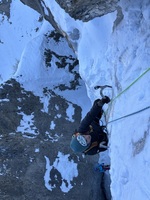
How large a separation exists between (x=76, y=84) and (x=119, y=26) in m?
6.18

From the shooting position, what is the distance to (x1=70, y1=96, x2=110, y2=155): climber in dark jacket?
19.3ft

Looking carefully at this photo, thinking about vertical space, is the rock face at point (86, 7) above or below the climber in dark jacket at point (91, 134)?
above

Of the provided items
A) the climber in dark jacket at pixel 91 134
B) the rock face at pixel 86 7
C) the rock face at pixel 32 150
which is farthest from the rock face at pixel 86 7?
the rock face at pixel 32 150

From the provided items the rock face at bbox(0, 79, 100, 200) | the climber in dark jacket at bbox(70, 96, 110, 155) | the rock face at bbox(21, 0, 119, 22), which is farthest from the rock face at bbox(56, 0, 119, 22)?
the rock face at bbox(0, 79, 100, 200)

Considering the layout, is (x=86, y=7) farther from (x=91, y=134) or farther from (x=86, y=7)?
(x=91, y=134)

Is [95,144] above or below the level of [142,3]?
below

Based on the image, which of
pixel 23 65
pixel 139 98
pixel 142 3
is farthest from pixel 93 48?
pixel 23 65

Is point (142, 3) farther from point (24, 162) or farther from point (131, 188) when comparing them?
point (24, 162)

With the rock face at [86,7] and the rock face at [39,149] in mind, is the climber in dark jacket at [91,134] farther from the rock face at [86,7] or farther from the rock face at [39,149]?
the rock face at [39,149]

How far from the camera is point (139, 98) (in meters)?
5.07

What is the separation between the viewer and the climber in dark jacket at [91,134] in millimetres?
5871

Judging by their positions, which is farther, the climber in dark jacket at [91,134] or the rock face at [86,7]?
the climber in dark jacket at [91,134]

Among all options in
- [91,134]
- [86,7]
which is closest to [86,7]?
[86,7]

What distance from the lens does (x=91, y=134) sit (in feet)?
20.1
